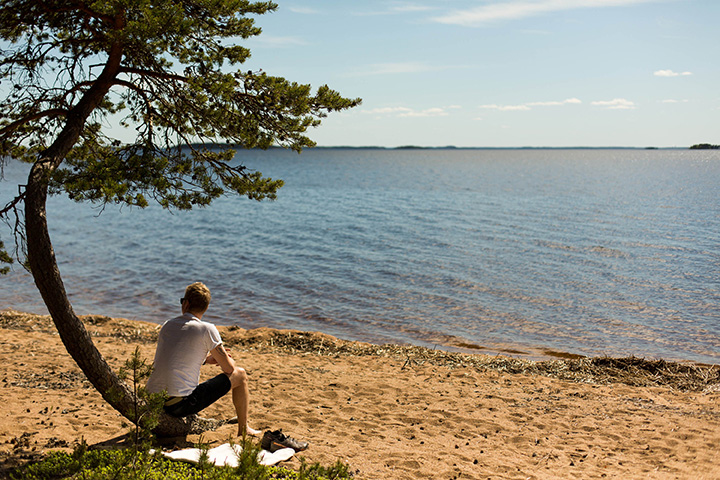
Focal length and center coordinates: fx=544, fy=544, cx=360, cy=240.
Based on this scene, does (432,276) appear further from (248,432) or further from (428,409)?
(248,432)

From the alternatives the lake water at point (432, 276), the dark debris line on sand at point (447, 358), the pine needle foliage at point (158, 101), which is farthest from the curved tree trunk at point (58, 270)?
the lake water at point (432, 276)

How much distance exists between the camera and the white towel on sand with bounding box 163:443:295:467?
16.5 feet

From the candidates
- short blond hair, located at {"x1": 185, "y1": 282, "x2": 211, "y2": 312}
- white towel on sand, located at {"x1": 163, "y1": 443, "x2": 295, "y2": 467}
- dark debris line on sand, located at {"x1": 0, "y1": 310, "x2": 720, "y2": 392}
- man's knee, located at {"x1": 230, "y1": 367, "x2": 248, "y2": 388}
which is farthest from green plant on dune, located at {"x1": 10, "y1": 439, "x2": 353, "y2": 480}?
dark debris line on sand, located at {"x1": 0, "y1": 310, "x2": 720, "y2": 392}

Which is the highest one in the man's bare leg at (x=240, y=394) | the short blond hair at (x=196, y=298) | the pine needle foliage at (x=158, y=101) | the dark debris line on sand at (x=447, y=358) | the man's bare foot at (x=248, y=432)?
the pine needle foliage at (x=158, y=101)

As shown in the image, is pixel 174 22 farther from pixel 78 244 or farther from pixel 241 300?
pixel 78 244

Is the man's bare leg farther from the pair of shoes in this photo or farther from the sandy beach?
the sandy beach

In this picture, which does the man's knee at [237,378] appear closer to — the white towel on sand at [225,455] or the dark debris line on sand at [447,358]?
the white towel on sand at [225,455]

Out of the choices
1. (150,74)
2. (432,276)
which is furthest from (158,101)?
(432,276)

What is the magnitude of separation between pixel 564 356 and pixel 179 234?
2265 cm

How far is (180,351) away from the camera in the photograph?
5387 mm

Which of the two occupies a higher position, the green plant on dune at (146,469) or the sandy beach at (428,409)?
the green plant on dune at (146,469)

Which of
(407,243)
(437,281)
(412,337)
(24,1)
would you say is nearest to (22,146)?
(24,1)

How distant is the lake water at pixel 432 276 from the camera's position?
13500 mm

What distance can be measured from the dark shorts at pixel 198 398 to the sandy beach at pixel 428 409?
1.59ft
